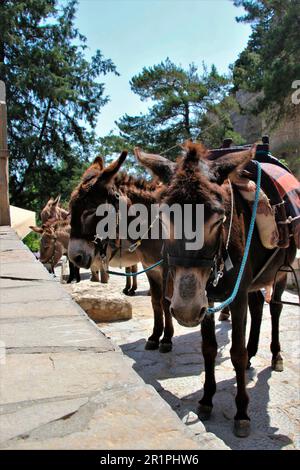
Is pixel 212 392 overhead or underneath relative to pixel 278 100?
underneath

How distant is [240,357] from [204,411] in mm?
618

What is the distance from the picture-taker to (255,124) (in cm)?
3316

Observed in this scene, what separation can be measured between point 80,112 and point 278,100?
1161cm

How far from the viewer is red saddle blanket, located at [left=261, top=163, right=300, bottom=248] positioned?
13.4 ft

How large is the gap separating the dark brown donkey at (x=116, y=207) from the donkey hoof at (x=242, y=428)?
190 centimetres

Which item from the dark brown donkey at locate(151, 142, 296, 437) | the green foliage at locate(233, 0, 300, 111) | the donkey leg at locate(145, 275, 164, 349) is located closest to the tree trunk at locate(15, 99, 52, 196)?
→ the green foliage at locate(233, 0, 300, 111)

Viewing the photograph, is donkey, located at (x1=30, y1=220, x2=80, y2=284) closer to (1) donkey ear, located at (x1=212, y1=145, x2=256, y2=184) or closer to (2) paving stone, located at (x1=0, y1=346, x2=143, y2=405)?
(1) donkey ear, located at (x1=212, y1=145, x2=256, y2=184)

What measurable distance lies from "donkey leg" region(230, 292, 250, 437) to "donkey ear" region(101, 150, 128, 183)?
2172mm

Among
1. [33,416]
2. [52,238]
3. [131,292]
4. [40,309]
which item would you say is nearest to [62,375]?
[33,416]

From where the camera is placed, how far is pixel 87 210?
15.3ft
